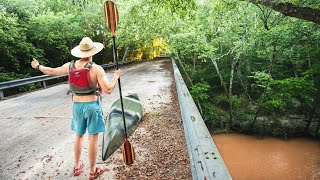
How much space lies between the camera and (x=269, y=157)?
50.3ft

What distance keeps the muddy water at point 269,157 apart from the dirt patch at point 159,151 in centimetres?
957

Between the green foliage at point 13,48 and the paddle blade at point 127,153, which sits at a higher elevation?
the green foliage at point 13,48

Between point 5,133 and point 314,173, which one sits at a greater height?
point 5,133

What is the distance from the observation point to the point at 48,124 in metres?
5.95

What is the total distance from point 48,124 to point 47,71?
2923 millimetres

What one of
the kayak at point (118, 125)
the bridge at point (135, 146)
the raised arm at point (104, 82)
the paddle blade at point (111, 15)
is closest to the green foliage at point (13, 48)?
the bridge at point (135, 146)

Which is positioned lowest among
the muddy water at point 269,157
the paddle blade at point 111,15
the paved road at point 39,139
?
the muddy water at point 269,157

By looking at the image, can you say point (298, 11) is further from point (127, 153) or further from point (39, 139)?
point (39, 139)

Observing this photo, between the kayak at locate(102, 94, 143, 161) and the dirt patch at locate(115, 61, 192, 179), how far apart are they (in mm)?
218

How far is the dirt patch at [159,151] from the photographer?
345cm

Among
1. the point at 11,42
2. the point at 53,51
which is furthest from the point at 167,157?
the point at 53,51

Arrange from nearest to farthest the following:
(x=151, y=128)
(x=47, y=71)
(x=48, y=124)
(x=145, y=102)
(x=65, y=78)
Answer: (x=47, y=71)
(x=151, y=128)
(x=48, y=124)
(x=145, y=102)
(x=65, y=78)

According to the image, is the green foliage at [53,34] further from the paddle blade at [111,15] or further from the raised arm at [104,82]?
the raised arm at [104,82]

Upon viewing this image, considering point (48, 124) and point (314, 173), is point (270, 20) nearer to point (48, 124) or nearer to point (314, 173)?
point (314, 173)
